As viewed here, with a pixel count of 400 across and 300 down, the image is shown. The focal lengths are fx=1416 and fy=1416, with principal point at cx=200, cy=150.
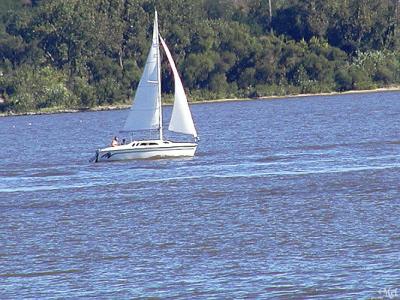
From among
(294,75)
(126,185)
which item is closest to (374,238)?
(126,185)

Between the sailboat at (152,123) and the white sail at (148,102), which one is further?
the white sail at (148,102)

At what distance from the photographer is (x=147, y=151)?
49406 mm

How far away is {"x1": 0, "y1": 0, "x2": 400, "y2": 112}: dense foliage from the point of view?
4712 inches

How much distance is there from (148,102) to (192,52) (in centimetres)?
7252

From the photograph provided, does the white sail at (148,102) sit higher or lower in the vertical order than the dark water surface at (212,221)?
higher

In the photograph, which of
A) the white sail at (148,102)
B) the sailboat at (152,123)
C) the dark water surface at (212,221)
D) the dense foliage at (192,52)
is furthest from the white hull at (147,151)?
the dense foliage at (192,52)

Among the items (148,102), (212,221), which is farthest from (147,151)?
(212,221)

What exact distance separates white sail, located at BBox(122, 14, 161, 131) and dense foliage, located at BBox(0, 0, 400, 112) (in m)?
64.6

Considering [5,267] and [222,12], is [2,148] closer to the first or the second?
[5,267]

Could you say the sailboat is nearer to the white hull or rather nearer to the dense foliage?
the white hull

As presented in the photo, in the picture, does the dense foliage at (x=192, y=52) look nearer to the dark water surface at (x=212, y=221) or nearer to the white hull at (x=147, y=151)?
the dark water surface at (x=212, y=221)

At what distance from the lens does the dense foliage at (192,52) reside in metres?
120

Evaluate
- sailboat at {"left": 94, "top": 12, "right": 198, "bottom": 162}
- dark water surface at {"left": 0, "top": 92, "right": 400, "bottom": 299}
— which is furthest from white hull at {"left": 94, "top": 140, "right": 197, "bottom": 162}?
dark water surface at {"left": 0, "top": 92, "right": 400, "bottom": 299}

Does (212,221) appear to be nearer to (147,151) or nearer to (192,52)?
(147,151)
